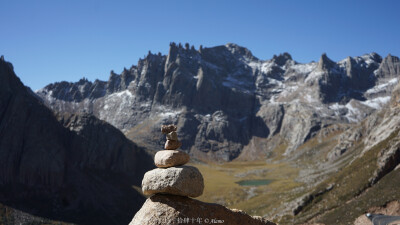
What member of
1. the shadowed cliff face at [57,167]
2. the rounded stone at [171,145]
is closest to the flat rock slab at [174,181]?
the rounded stone at [171,145]

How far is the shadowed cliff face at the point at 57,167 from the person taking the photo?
114m

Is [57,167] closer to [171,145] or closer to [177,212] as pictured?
[171,145]

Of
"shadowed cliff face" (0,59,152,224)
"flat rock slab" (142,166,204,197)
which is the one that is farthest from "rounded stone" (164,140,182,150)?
"shadowed cliff face" (0,59,152,224)

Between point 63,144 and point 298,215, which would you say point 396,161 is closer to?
point 298,215

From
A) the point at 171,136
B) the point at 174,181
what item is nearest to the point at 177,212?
the point at 174,181

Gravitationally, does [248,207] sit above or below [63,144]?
below

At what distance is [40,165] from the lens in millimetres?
124125

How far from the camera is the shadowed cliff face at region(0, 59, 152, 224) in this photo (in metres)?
114

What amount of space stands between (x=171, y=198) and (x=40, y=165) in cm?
12238

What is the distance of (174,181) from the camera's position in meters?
20.0

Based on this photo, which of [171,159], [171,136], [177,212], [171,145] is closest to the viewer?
[177,212]

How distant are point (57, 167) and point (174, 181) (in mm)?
123817

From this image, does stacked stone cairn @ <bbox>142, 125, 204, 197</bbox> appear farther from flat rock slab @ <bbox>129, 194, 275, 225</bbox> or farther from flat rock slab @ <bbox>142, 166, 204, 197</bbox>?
flat rock slab @ <bbox>129, 194, 275, 225</bbox>

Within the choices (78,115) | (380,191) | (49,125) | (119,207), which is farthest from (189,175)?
(78,115)
